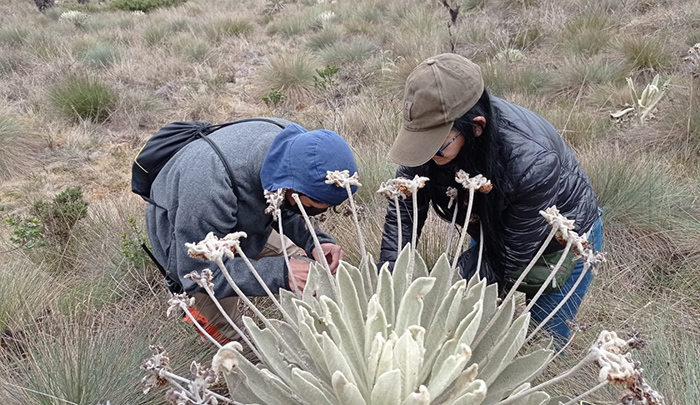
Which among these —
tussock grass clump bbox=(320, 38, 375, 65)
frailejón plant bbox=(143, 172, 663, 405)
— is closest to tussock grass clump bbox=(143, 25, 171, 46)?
tussock grass clump bbox=(320, 38, 375, 65)

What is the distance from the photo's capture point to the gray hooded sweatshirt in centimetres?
169

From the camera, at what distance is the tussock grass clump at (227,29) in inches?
387

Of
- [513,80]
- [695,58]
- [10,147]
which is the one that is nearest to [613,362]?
[695,58]

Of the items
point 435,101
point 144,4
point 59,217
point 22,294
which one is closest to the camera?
point 435,101

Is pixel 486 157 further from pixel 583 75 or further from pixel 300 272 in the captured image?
pixel 583 75

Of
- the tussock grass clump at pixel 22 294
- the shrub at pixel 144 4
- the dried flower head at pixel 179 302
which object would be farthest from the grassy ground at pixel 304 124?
the shrub at pixel 144 4

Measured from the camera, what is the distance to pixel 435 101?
1.42 m

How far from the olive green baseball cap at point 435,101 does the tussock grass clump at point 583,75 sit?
4177mm

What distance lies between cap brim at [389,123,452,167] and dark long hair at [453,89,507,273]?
0.23 ft

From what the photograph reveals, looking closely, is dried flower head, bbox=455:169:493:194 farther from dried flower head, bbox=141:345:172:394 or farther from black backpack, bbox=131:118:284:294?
black backpack, bbox=131:118:284:294

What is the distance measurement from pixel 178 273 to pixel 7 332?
1.02 meters

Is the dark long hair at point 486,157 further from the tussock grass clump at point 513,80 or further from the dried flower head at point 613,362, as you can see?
the tussock grass clump at point 513,80

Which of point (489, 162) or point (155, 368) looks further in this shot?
point (489, 162)

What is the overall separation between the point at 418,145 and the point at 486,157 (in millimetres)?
242
